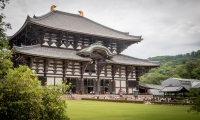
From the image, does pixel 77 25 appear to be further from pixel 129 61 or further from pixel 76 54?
pixel 129 61

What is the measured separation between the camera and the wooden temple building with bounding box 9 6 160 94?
116ft

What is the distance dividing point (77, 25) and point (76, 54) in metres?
7.48

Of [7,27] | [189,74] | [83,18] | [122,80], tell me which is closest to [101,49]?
[122,80]

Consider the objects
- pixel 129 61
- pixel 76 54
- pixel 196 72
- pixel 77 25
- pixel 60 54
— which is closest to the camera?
pixel 60 54

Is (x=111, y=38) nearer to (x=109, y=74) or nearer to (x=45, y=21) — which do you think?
(x=109, y=74)

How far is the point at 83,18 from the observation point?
1948 inches

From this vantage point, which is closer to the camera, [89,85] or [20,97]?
[20,97]

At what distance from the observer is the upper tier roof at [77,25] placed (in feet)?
130

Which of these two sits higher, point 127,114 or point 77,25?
point 77,25

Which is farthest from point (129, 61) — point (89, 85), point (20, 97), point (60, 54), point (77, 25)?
A: point (20, 97)

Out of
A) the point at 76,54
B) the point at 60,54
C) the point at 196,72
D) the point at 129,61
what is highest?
the point at 76,54

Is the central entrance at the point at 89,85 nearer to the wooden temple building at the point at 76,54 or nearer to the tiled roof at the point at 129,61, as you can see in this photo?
the wooden temple building at the point at 76,54

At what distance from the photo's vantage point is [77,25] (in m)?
44.3

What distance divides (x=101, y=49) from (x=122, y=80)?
8601mm
